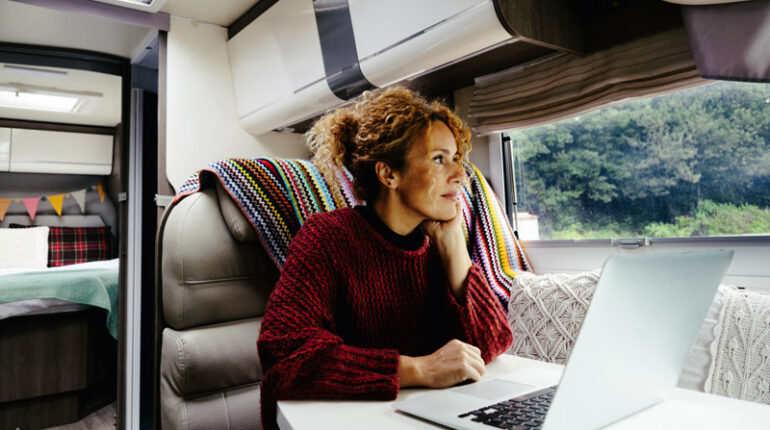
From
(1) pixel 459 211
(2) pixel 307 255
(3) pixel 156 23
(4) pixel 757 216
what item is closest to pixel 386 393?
Answer: (2) pixel 307 255

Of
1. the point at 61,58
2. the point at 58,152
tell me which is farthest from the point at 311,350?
the point at 58,152

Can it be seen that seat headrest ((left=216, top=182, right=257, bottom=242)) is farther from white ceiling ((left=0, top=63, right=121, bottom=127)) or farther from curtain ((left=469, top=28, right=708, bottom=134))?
white ceiling ((left=0, top=63, right=121, bottom=127))

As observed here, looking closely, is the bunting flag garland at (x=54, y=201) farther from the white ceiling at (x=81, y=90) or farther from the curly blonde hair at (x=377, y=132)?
the curly blonde hair at (x=377, y=132)

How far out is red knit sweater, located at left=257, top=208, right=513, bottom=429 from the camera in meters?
0.86

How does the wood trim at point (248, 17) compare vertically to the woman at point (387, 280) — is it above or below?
above

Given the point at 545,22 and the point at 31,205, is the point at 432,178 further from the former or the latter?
the point at 31,205

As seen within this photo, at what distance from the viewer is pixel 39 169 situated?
11.5 ft

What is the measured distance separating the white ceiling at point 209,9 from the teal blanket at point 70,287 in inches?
66.7

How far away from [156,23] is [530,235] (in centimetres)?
199

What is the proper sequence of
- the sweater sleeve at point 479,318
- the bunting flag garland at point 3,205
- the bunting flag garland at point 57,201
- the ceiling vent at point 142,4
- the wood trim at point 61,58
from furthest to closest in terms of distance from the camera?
the bunting flag garland at point 57,201
the bunting flag garland at point 3,205
the wood trim at point 61,58
the ceiling vent at point 142,4
the sweater sleeve at point 479,318

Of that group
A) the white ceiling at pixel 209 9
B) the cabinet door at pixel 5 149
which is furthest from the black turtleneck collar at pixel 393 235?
the cabinet door at pixel 5 149

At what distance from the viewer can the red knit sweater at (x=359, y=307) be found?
0.86 meters

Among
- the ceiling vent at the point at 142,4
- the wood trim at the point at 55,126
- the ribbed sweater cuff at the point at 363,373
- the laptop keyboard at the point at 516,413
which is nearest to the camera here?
the laptop keyboard at the point at 516,413

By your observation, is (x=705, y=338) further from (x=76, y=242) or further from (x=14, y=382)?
(x=76, y=242)
